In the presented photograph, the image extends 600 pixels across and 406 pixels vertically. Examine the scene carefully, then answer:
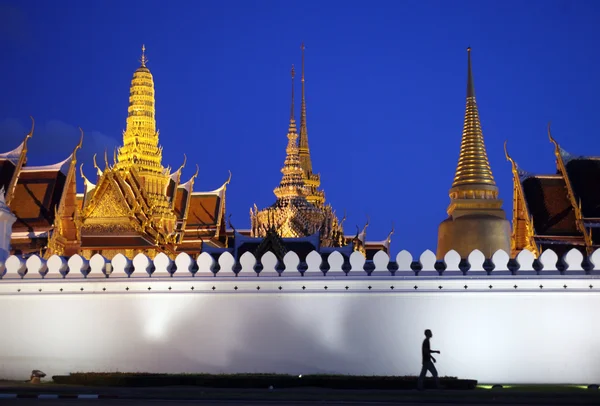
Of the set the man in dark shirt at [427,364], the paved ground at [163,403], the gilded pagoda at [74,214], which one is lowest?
the paved ground at [163,403]

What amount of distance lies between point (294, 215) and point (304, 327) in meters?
26.1

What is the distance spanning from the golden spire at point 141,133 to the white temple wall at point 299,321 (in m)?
19.9

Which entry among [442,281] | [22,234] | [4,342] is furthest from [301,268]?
[22,234]

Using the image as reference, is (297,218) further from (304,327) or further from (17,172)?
(304,327)

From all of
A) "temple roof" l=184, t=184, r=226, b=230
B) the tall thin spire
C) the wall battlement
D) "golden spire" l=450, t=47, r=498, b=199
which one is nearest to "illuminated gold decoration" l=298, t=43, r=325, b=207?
the tall thin spire

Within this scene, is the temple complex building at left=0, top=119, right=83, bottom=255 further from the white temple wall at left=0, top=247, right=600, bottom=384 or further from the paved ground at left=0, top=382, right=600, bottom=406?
the paved ground at left=0, top=382, right=600, bottom=406

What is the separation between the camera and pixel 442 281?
15211 mm

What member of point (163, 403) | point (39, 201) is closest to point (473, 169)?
point (39, 201)

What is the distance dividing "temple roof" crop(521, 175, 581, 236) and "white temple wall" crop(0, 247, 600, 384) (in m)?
12.9

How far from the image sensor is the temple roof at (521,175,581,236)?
91.1 feet

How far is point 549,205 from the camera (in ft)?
93.5

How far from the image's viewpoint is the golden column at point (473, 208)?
1179 inches

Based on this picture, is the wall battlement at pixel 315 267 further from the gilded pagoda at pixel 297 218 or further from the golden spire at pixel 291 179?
the golden spire at pixel 291 179

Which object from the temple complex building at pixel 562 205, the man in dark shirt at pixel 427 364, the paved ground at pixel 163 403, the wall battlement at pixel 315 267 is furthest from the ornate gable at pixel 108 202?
the paved ground at pixel 163 403
